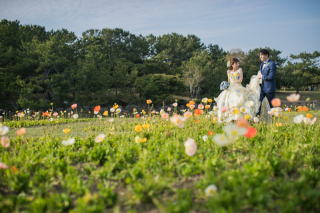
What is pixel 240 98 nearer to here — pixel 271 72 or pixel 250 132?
pixel 271 72

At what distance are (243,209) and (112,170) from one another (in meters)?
1.19

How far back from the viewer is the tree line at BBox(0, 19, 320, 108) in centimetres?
1395

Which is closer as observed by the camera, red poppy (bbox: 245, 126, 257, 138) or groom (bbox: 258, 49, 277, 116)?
red poppy (bbox: 245, 126, 257, 138)

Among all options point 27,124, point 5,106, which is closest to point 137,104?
point 5,106

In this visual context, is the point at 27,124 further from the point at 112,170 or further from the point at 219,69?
the point at 219,69

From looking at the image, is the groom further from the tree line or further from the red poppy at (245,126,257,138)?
the tree line

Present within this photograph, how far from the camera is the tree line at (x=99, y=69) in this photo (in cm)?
1395

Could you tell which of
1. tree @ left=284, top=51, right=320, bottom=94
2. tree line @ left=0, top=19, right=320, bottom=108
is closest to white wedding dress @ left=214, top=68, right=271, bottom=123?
tree line @ left=0, top=19, right=320, bottom=108

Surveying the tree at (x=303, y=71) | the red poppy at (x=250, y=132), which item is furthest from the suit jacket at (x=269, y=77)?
the tree at (x=303, y=71)

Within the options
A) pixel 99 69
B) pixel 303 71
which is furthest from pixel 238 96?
pixel 303 71

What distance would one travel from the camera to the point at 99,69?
16781 millimetres

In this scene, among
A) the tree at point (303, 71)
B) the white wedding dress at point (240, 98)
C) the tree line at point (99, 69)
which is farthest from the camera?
the tree at point (303, 71)

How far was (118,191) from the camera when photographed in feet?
5.48

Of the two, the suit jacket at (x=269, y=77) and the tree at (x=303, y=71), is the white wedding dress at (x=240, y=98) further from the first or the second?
the tree at (x=303, y=71)
